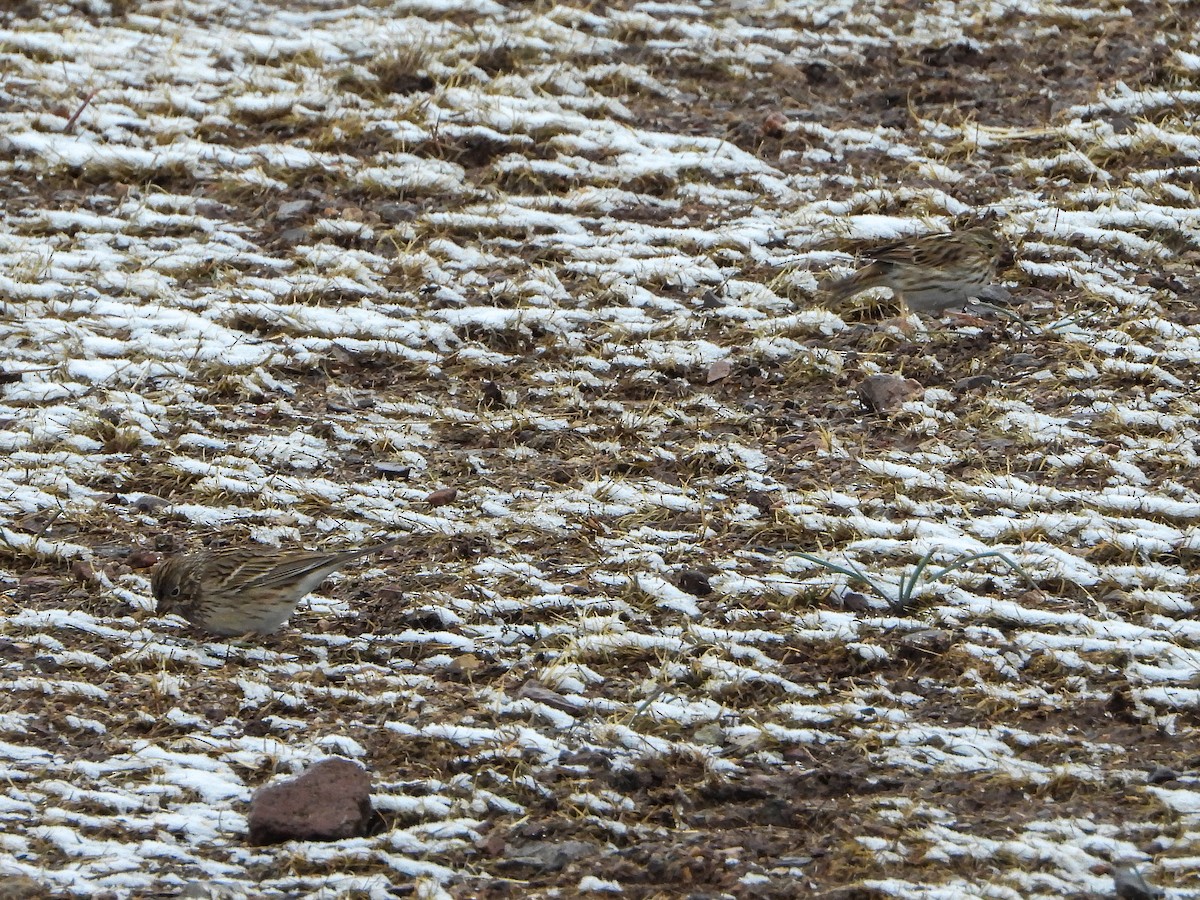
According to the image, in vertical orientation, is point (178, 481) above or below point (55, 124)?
below

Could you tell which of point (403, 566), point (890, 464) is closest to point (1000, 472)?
point (890, 464)

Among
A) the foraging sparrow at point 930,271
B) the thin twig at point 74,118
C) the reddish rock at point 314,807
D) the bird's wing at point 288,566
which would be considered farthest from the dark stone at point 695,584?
the thin twig at point 74,118

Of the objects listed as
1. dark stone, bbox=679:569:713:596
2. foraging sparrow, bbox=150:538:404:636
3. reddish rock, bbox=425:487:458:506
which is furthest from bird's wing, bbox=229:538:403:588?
dark stone, bbox=679:569:713:596

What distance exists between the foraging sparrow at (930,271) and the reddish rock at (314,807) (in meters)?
3.68

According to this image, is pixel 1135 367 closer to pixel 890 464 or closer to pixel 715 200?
pixel 890 464

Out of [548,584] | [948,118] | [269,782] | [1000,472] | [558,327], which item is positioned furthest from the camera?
[948,118]

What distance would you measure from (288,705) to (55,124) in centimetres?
526

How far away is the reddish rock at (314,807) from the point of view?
151 inches

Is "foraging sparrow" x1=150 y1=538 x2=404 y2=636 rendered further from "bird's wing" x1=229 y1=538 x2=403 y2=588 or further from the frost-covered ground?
the frost-covered ground

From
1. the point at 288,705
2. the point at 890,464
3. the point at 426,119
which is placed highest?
the point at 426,119

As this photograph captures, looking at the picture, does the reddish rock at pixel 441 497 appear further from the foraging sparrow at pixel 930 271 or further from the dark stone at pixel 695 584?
the foraging sparrow at pixel 930 271

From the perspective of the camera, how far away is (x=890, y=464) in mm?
5684

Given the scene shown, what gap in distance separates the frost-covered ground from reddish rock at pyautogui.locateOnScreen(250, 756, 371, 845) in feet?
0.20

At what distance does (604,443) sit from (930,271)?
1.67 metres
